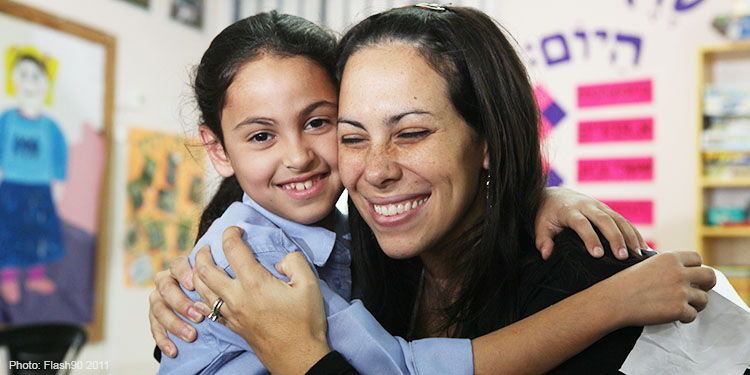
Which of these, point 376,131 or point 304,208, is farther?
point 304,208

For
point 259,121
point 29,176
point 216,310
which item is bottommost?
point 216,310

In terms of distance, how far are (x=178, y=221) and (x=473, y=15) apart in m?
3.63

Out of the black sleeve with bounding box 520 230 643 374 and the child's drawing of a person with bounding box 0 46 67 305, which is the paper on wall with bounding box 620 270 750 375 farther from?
the child's drawing of a person with bounding box 0 46 67 305

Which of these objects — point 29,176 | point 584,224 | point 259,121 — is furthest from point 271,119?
point 29,176

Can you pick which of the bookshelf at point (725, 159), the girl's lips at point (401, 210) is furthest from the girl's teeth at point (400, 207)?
the bookshelf at point (725, 159)

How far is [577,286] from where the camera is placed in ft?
4.01

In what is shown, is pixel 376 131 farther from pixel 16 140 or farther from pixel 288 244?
pixel 16 140

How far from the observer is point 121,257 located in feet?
14.0

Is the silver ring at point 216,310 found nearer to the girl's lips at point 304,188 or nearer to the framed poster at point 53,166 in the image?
the girl's lips at point 304,188

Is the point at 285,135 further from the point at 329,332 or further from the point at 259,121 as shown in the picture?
the point at 329,332

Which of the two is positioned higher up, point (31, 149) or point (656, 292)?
point (31, 149)

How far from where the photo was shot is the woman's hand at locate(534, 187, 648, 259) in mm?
1238

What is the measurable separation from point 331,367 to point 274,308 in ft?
0.48

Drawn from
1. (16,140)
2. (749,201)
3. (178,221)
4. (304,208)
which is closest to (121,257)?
(178,221)
